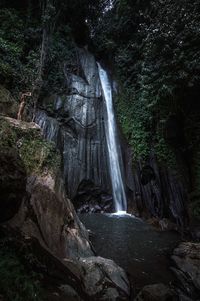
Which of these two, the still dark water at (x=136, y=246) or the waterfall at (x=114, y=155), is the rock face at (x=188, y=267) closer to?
the still dark water at (x=136, y=246)

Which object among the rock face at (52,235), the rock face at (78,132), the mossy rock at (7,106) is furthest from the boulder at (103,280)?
the rock face at (78,132)

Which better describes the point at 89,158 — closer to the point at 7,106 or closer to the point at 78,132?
the point at 78,132

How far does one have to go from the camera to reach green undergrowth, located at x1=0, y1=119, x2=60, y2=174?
656 cm

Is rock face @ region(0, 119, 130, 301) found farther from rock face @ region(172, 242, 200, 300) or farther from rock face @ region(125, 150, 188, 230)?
rock face @ region(125, 150, 188, 230)

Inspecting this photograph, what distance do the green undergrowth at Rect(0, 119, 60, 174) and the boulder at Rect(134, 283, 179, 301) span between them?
134 inches

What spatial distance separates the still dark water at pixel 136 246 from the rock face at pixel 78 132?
271 cm

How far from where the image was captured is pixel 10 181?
14.7 ft

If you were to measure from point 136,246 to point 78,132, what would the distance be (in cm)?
748

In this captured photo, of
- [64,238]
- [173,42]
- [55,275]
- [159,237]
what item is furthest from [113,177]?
[55,275]

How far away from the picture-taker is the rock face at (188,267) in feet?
19.4

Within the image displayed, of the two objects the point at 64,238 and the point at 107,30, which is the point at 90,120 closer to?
the point at 107,30

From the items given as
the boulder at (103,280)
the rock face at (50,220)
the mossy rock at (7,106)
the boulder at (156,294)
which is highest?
the mossy rock at (7,106)

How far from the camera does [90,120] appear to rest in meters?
14.7

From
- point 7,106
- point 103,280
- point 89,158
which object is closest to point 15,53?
point 7,106
